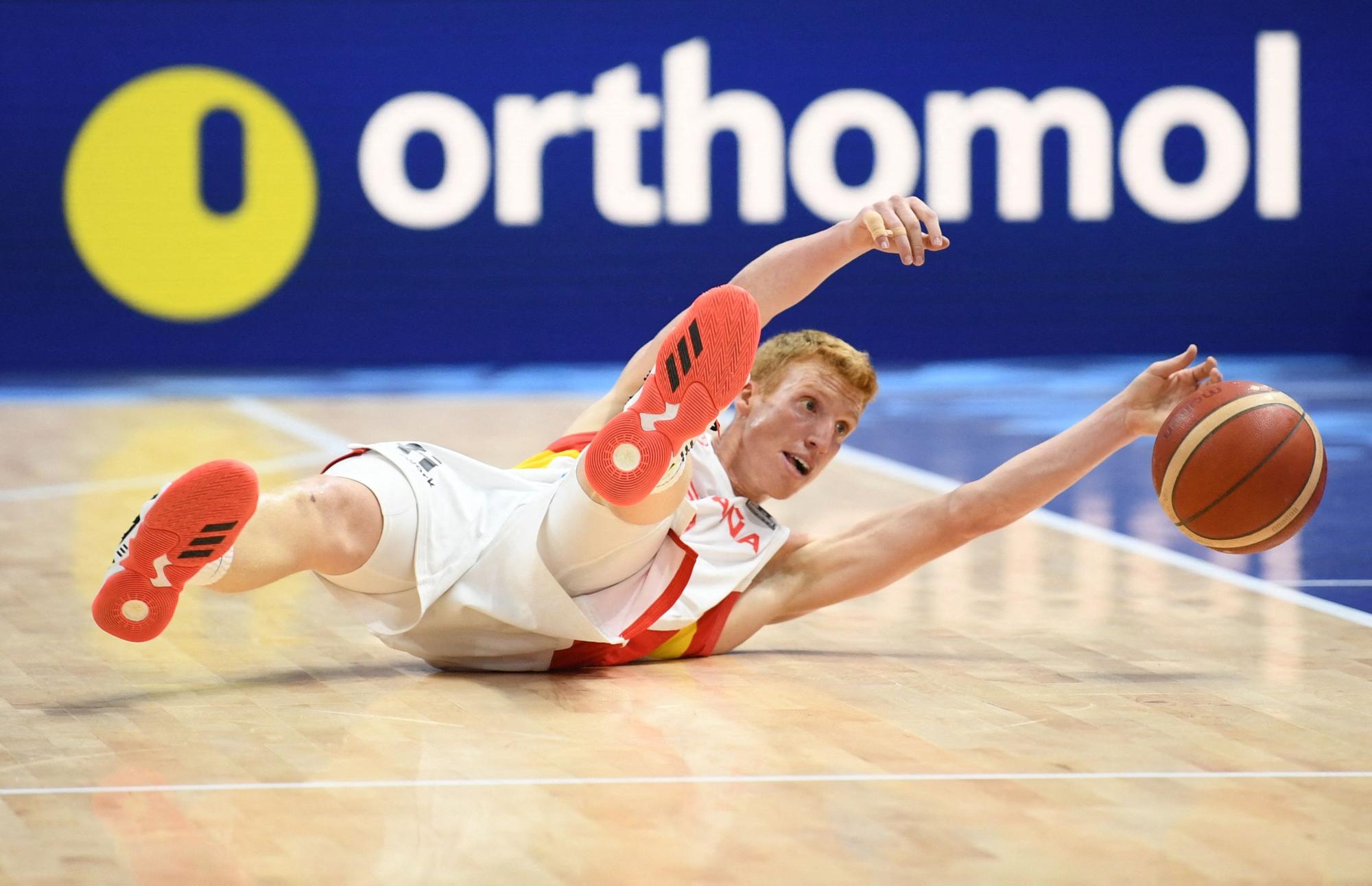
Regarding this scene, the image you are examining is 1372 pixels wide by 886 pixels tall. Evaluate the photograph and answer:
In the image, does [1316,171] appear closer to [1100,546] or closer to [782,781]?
[1100,546]

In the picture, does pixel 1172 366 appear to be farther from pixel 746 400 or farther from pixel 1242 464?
pixel 746 400

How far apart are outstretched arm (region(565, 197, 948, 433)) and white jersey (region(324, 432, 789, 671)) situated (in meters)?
0.17

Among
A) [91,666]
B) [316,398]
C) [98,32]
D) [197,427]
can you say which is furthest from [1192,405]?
[98,32]

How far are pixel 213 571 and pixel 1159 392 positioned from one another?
6.62 ft

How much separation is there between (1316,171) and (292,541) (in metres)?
11.2

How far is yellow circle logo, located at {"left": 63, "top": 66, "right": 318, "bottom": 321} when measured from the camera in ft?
41.0

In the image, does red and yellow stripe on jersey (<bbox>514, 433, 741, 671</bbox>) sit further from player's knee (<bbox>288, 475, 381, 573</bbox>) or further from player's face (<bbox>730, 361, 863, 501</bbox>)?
player's knee (<bbox>288, 475, 381, 573</bbox>)

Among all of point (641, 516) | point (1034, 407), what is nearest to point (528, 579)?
point (641, 516)

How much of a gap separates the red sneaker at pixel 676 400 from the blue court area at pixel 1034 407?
7.09ft

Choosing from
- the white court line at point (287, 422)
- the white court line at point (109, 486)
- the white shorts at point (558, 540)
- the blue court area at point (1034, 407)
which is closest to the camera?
the white shorts at point (558, 540)

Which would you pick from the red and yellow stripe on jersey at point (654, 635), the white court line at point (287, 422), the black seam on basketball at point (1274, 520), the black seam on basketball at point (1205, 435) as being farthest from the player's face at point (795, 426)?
the white court line at point (287, 422)

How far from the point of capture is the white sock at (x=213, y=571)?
10.3 feet

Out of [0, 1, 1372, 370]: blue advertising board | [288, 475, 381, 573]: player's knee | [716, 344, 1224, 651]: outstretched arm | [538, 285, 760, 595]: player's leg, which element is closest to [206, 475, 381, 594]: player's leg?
[288, 475, 381, 573]: player's knee

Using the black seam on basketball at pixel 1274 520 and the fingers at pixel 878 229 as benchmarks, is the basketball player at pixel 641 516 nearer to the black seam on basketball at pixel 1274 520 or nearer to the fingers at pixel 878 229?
the fingers at pixel 878 229
